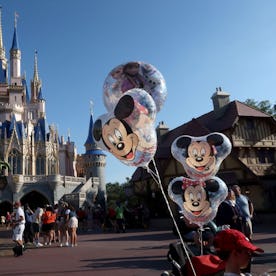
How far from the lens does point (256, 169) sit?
21.9 m

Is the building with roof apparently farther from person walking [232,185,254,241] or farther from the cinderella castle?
the cinderella castle

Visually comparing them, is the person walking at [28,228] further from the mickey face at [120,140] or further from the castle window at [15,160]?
the castle window at [15,160]

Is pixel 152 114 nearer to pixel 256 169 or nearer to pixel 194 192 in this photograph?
pixel 194 192

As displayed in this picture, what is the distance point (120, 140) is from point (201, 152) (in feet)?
6.21

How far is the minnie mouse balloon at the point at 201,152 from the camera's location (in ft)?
20.0

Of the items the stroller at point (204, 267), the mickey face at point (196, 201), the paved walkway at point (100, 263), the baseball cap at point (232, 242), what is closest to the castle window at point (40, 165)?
the paved walkway at point (100, 263)

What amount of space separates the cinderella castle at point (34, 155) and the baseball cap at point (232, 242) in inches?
1303

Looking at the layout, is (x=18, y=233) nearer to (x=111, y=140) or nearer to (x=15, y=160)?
(x=111, y=140)

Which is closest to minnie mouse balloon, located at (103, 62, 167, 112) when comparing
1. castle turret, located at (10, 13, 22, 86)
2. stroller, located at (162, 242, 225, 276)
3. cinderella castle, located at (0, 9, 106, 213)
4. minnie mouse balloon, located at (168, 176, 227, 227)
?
minnie mouse balloon, located at (168, 176, 227, 227)

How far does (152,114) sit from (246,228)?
3960mm

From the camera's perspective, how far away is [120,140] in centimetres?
488

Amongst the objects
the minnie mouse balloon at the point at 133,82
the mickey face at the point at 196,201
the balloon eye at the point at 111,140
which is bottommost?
the mickey face at the point at 196,201

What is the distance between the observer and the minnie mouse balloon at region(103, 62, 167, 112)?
570 centimetres

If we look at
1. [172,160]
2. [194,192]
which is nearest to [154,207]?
[172,160]
